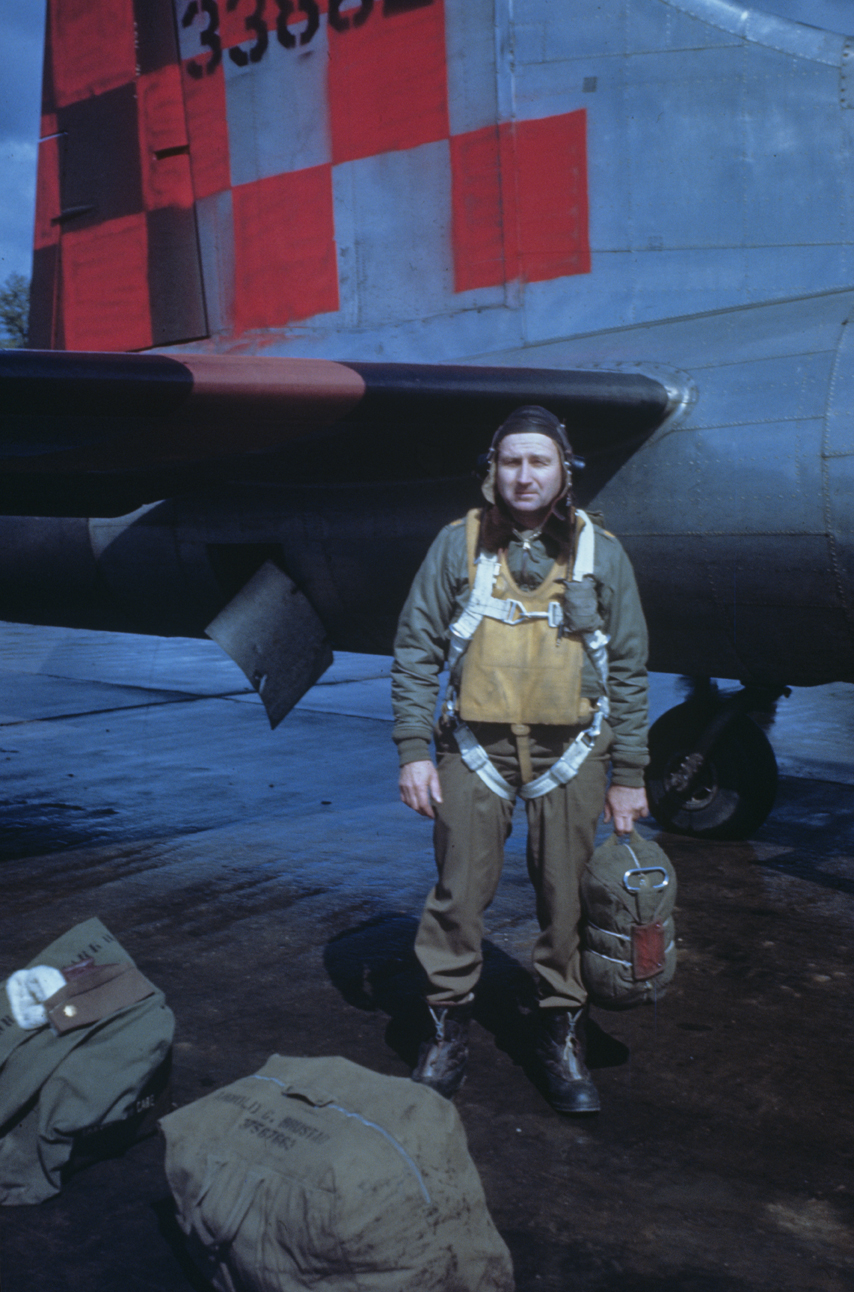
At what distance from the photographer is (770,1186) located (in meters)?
2.82

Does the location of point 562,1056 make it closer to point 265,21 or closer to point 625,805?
point 625,805

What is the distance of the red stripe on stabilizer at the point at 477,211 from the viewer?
18.0 feet

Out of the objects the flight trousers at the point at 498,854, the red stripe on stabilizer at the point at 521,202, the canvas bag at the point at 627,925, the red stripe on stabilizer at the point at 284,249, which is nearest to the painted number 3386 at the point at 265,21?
the red stripe on stabilizer at the point at 284,249

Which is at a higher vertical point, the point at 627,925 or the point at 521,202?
the point at 521,202

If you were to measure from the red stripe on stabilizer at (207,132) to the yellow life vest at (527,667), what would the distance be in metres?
4.73

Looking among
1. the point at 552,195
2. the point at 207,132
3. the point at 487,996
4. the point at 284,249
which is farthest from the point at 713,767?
the point at 207,132

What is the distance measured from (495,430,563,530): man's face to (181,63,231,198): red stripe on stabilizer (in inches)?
177

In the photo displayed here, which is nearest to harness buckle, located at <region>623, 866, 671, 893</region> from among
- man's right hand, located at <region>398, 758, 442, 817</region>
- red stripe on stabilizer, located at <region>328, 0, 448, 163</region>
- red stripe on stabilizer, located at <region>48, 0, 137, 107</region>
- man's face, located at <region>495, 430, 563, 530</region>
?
man's right hand, located at <region>398, 758, 442, 817</region>

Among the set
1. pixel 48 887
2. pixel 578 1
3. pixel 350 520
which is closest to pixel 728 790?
pixel 350 520

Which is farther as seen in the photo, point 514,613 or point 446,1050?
point 446,1050

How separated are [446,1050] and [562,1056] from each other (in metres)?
0.35

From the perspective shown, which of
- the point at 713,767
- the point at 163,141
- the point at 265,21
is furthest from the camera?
the point at 163,141

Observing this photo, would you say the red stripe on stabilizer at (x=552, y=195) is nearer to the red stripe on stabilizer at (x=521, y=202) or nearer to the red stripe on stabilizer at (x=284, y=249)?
the red stripe on stabilizer at (x=521, y=202)

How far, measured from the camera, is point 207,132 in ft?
22.2
